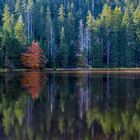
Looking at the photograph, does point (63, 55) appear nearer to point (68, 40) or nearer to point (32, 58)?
point (32, 58)

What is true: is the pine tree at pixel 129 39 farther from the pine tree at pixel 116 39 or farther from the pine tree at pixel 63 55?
the pine tree at pixel 63 55

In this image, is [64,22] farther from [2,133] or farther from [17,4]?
[2,133]

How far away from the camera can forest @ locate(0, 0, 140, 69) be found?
86.0 m

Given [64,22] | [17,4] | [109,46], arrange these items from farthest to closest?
[17,4] → [64,22] → [109,46]

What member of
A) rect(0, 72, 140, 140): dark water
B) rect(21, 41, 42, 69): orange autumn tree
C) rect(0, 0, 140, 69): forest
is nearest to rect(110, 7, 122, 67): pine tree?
rect(0, 0, 140, 69): forest

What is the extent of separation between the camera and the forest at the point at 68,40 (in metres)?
86.0

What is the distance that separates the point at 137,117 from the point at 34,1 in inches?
4403

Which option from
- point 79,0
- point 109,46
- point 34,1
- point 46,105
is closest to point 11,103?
point 46,105

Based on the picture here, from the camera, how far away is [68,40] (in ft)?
343

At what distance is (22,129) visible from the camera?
1644cm

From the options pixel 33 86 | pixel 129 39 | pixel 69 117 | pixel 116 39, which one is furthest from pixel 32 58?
pixel 69 117

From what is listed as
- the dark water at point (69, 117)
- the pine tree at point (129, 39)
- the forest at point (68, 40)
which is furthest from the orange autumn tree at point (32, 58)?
the dark water at point (69, 117)

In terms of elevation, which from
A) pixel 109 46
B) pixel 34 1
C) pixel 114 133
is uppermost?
pixel 34 1

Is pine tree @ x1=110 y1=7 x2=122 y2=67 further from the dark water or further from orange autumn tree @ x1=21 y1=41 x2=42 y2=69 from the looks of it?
the dark water
